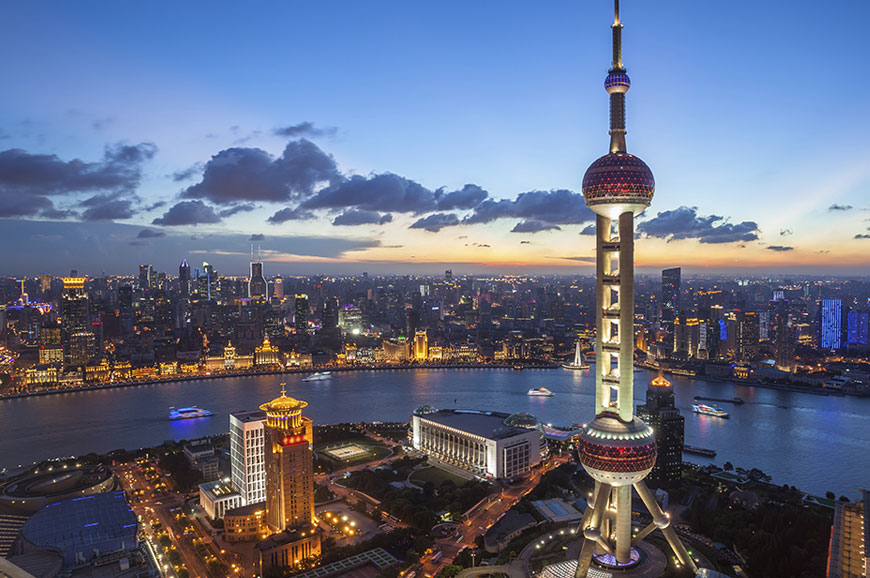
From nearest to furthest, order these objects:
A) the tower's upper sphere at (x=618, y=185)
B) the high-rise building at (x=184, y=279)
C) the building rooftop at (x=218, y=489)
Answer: the tower's upper sphere at (x=618, y=185), the building rooftop at (x=218, y=489), the high-rise building at (x=184, y=279)

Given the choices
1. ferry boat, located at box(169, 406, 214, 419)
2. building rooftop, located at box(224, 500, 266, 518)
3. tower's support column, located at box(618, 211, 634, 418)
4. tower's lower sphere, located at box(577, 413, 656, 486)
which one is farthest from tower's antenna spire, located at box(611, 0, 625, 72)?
ferry boat, located at box(169, 406, 214, 419)

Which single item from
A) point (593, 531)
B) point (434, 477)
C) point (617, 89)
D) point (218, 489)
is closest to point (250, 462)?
point (218, 489)

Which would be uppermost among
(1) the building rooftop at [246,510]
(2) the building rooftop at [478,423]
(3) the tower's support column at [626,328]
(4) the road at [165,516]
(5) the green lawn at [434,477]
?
(3) the tower's support column at [626,328]

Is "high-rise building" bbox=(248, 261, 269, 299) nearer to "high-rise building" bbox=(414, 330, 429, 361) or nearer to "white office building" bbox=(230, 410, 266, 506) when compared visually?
"high-rise building" bbox=(414, 330, 429, 361)

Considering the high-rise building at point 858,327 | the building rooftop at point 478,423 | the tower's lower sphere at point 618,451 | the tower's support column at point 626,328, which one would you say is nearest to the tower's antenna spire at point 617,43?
the tower's support column at point 626,328

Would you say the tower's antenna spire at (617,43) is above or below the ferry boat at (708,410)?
above

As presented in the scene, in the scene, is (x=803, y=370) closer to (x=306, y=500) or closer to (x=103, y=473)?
(x=306, y=500)

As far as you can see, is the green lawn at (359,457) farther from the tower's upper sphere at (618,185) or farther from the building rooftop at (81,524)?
the tower's upper sphere at (618,185)

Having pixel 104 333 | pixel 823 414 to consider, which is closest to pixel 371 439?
pixel 823 414
